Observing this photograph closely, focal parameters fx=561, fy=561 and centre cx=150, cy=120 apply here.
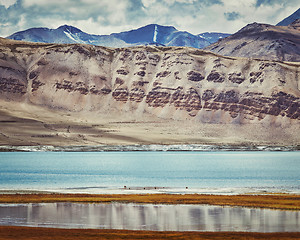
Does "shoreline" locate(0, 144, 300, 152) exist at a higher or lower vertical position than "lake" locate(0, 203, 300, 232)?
higher

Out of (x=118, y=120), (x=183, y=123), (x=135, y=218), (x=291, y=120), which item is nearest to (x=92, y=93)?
(x=118, y=120)

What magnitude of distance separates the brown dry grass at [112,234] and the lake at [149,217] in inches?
59.3

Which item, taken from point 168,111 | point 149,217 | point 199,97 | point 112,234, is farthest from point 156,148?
point 112,234

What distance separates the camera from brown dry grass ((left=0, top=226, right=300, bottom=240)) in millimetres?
24828

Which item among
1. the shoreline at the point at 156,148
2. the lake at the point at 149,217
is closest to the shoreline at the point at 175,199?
the lake at the point at 149,217

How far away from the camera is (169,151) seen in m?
152

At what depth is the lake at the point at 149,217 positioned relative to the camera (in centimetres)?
2823

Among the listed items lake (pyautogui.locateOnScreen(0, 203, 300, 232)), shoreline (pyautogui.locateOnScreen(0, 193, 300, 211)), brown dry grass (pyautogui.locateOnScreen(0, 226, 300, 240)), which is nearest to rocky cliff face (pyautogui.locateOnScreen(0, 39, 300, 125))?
shoreline (pyautogui.locateOnScreen(0, 193, 300, 211))

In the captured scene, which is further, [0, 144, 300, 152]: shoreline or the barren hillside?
the barren hillside

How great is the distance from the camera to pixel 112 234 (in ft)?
83.7

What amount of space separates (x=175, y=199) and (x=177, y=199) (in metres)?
0.14

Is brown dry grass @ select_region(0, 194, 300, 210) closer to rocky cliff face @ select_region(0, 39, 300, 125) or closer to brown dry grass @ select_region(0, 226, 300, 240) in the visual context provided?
brown dry grass @ select_region(0, 226, 300, 240)

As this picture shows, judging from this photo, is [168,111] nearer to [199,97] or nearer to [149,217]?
[199,97]

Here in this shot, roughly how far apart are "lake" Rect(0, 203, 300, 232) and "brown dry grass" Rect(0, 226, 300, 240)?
1506mm
